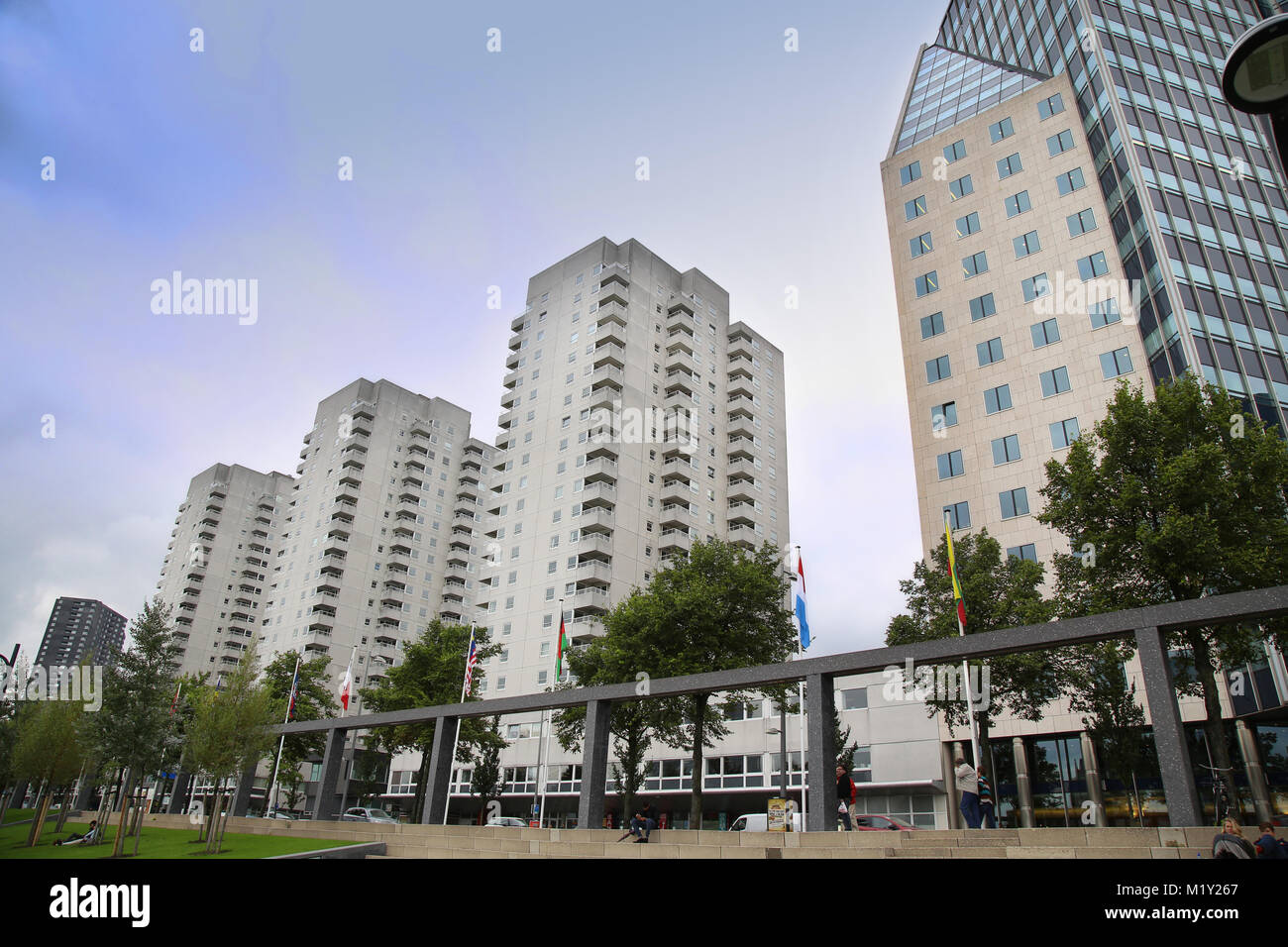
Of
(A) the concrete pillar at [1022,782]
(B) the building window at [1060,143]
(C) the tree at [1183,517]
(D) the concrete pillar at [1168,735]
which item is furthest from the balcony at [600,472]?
(D) the concrete pillar at [1168,735]

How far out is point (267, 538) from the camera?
447 ft

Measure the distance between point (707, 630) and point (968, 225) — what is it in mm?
37335

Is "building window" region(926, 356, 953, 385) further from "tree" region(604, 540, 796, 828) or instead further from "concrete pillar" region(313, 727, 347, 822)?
"concrete pillar" region(313, 727, 347, 822)

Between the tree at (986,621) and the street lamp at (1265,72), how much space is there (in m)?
26.7

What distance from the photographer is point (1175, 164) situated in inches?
2085

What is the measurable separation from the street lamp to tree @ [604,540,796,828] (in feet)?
109

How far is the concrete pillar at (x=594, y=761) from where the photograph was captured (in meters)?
27.3

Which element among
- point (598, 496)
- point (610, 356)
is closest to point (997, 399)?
point (598, 496)

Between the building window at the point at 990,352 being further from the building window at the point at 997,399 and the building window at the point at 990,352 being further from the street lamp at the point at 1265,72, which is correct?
the street lamp at the point at 1265,72

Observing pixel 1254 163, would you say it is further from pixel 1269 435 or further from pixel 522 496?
pixel 522 496

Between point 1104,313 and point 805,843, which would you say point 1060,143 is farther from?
point 805,843

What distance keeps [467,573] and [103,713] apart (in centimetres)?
8006

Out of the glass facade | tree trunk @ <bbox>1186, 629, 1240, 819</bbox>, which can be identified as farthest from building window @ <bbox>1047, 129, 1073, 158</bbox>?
tree trunk @ <bbox>1186, 629, 1240, 819</bbox>

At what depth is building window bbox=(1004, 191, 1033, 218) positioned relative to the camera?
5462 centimetres
